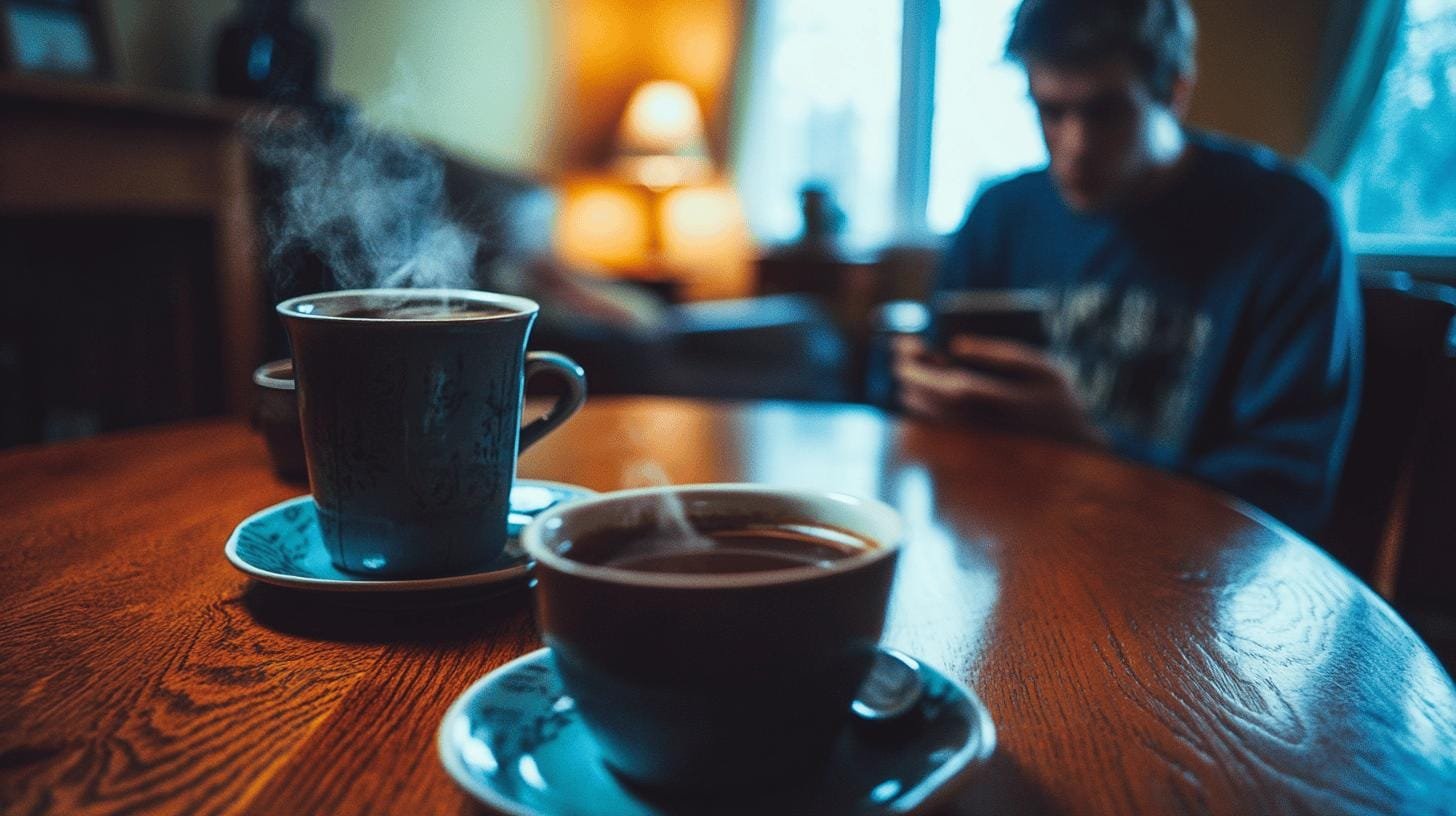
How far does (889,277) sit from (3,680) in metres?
4.40

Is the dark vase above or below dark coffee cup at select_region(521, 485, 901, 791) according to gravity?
above

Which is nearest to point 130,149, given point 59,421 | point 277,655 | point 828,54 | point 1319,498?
point 59,421

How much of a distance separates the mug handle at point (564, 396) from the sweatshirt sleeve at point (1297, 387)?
2.68ft

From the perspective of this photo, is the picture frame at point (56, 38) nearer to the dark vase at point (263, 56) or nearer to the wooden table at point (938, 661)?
the dark vase at point (263, 56)

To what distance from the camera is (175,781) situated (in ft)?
1.09

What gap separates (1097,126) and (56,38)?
7.22 ft

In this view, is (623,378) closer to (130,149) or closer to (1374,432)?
(130,149)

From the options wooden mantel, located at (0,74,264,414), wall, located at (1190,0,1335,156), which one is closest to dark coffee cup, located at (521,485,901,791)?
wooden mantel, located at (0,74,264,414)

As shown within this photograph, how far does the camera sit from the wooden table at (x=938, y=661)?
0.34m

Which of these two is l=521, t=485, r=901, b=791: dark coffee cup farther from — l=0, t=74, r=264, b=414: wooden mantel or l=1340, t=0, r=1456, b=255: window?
l=1340, t=0, r=1456, b=255: window

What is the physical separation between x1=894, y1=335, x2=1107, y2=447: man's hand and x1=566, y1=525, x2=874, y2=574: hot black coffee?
821 millimetres

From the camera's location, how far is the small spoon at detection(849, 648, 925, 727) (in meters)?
0.35

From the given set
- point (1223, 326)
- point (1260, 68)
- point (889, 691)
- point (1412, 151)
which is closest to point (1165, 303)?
point (1223, 326)

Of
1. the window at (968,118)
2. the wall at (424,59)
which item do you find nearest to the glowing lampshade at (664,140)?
the wall at (424,59)
